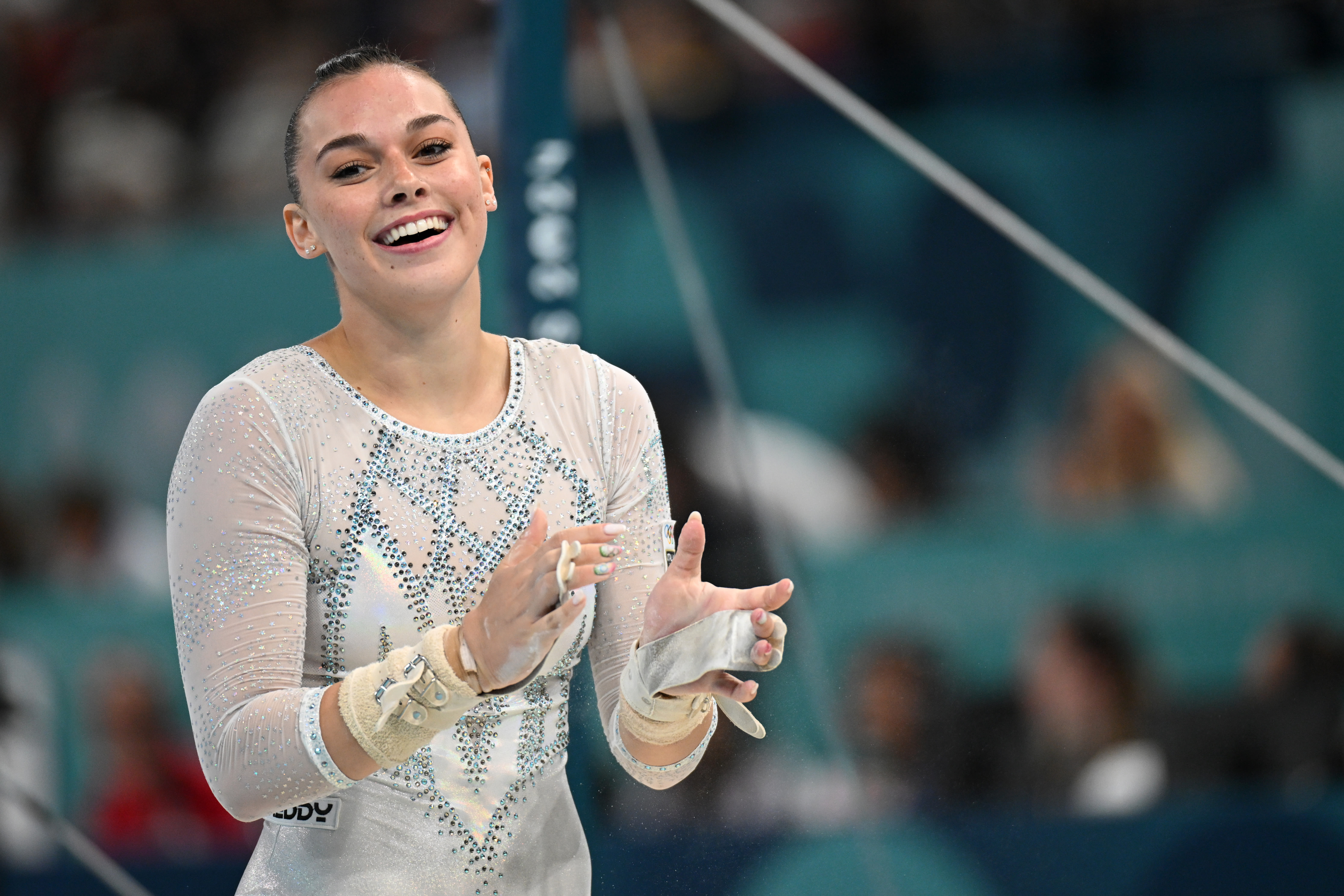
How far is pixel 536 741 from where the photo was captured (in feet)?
4.92

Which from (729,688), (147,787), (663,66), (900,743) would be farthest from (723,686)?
(663,66)

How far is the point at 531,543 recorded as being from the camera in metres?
1.25

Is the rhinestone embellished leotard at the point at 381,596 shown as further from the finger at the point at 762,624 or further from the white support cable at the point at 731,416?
the white support cable at the point at 731,416

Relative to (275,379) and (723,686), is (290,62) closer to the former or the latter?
(275,379)

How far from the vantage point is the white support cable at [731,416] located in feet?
6.75

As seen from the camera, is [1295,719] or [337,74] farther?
[1295,719]

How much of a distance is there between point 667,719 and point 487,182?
1.92 feet

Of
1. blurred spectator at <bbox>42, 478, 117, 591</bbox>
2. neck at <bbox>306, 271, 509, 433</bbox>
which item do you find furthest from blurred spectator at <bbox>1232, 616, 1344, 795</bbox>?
blurred spectator at <bbox>42, 478, 117, 591</bbox>

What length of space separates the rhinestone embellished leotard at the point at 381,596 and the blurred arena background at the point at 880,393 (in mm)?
355

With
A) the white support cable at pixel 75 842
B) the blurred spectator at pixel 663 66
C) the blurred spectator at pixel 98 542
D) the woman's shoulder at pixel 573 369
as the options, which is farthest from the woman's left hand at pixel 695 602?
the blurred spectator at pixel 98 542

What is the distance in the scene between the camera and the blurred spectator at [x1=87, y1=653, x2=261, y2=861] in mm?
2924

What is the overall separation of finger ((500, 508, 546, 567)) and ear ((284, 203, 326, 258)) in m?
0.40

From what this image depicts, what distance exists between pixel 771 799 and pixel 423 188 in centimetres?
93

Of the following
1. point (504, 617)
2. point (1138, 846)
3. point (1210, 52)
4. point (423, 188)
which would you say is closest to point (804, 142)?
point (1210, 52)
